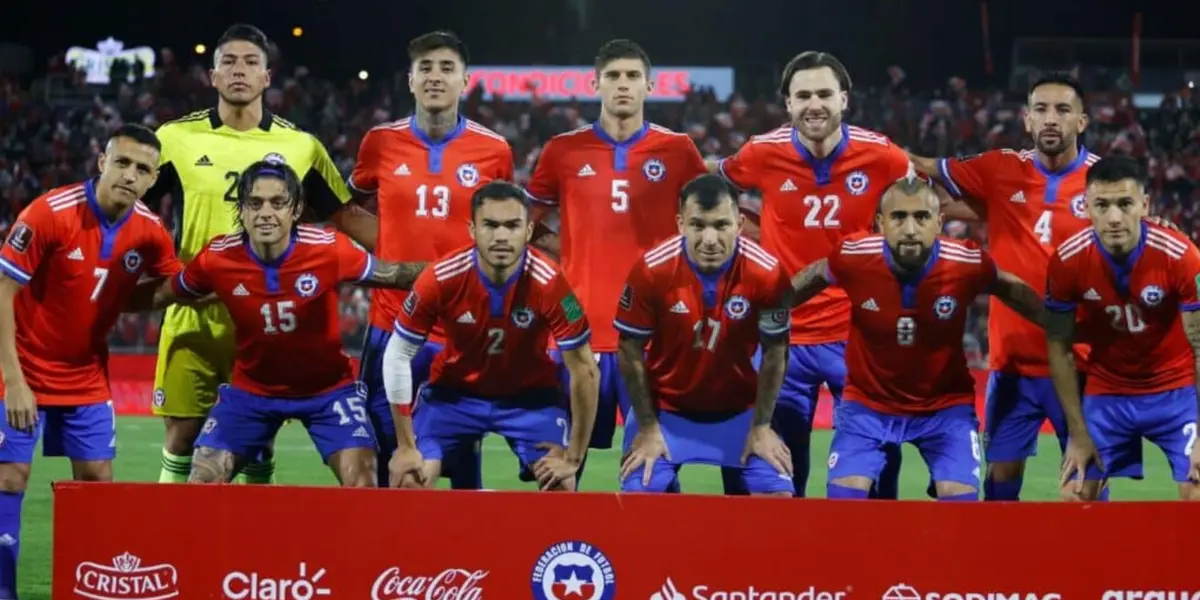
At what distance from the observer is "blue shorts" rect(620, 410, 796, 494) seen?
570 cm

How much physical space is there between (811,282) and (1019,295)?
30.8 inches

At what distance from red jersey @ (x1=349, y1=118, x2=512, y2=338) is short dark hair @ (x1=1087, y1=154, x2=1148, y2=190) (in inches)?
94.2

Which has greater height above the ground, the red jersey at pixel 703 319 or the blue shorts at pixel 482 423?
the red jersey at pixel 703 319

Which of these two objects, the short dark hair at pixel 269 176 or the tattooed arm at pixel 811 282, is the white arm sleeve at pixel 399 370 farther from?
the tattooed arm at pixel 811 282

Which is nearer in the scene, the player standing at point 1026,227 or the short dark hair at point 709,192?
the short dark hair at point 709,192

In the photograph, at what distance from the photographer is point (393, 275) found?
19.3ft

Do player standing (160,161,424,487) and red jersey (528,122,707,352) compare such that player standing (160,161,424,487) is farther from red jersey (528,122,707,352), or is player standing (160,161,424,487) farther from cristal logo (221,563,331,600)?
cristal logo (221,563,331,600)

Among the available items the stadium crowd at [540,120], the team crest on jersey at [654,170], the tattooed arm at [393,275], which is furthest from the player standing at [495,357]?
the stadium crowd at [540,120]

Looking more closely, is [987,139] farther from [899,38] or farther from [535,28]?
[535,28]

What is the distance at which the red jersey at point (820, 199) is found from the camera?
625 cm

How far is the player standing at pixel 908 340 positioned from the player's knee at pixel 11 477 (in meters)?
3.03

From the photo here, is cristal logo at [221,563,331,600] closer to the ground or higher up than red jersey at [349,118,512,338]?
closer to the ground

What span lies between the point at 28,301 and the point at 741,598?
3060mm

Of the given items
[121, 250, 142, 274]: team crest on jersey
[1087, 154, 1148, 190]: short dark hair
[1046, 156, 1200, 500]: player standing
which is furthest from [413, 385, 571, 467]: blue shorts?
[1087, 154, 1148, 190]: short dark hair
